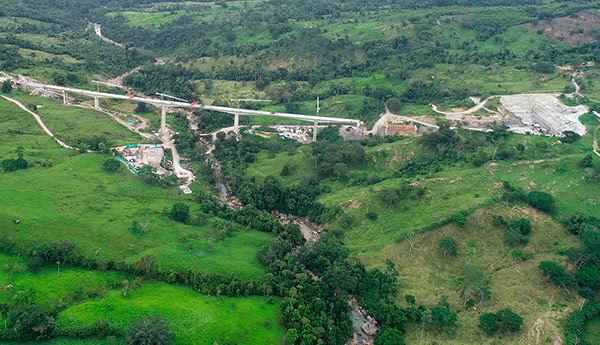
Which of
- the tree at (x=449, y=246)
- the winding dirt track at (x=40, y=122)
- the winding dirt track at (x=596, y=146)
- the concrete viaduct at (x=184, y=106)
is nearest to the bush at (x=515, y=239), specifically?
the tree at (x=449, y=246)

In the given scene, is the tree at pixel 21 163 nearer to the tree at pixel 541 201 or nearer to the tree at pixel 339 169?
the tree at pixel 339 169

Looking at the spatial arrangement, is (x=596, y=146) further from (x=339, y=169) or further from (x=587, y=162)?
(x=339, y=169)

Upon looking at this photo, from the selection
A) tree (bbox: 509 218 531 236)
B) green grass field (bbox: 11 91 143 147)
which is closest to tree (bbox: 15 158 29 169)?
green grass field (bbox: 11 91 143 147)

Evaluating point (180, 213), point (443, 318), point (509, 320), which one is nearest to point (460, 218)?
point (509, 320)

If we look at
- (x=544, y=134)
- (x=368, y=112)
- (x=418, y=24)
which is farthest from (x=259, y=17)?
(x=544, y=134)

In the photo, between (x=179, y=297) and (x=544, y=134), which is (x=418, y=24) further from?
(x=179, y=297)

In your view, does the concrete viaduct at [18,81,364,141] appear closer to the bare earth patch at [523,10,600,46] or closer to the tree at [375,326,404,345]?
the tree at [375,326,404,345]
